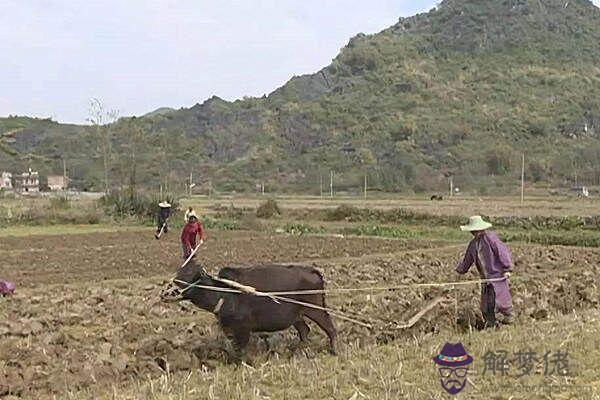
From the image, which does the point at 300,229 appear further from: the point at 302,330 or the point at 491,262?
the point at 302,330

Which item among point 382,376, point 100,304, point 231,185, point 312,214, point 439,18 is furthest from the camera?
point 439,18

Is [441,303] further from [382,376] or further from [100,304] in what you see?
[100,304]

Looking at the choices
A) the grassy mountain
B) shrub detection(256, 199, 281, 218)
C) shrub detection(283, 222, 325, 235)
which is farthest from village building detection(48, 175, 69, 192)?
shrub detection(283, 222, 325, 235)

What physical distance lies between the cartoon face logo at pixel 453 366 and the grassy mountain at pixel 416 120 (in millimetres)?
50113

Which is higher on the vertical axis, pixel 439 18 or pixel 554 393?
pixel 439 18

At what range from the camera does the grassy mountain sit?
7244 cm

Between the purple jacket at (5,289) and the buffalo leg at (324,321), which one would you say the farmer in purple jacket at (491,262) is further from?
the purple jacket at (5,289)

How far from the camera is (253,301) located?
321 inches

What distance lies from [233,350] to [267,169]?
72243 mm

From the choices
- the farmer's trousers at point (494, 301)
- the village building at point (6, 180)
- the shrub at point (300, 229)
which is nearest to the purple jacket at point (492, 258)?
the farmer's trousers at point (494, 301)

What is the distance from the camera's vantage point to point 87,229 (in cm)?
3234

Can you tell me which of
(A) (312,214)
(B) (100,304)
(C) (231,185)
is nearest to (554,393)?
(B) (100,304)

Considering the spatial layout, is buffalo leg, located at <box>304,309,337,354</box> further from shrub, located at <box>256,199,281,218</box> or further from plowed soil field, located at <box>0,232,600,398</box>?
shrub, located at <box>256,199,281,218</box>

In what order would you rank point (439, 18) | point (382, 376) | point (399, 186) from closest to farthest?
point (382, 376)
point (399, 186)
point (439, 18)
